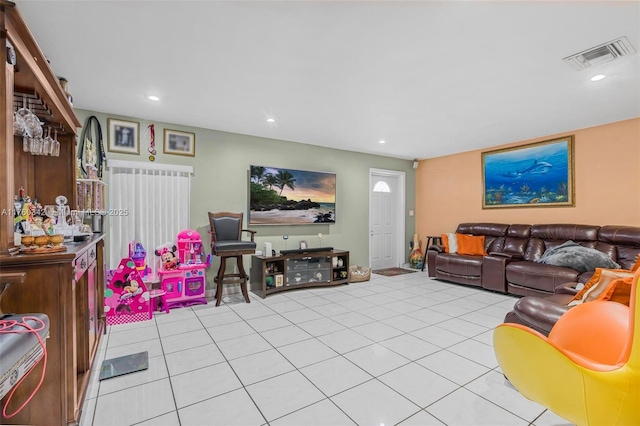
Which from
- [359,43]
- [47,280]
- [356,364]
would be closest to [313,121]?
[359,43]

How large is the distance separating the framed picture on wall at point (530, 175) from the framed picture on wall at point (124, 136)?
18.7ft

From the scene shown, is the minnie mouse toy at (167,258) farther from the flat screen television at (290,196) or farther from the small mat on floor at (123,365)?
the small mat on floor at (123,365)

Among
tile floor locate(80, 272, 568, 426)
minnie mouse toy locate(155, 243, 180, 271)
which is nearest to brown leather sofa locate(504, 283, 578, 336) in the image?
tile floor locate(80, 272, 568, 426)

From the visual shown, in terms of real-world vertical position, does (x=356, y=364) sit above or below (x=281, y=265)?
below

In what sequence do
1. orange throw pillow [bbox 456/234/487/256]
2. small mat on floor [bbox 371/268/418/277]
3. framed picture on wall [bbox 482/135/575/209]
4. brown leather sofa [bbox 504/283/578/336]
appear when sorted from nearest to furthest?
brown leather sofa [bbox 504/283/578/336] → framed picture on wall [bbox 482/135/575/209] → orange throw pillow [bbox 456/234/487/256] → small mat on floor [bbox 371/268/418/277]

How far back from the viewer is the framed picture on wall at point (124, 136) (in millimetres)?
3836

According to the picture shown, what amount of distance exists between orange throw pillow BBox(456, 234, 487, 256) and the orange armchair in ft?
12.9

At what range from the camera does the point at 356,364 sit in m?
2.37

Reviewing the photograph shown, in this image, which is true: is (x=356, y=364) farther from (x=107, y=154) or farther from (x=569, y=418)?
(x=107, y=154)

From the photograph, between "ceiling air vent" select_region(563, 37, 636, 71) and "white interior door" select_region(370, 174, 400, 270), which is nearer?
"ceiling air vent" select_region(563, 37, 636, 71)

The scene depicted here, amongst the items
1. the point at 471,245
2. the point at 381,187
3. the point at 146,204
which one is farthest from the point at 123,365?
the point at 381,187

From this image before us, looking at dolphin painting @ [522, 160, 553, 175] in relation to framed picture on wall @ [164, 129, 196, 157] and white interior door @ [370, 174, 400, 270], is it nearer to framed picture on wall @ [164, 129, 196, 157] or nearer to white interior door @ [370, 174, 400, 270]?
white interior door @ [370, 174, 400, 270]

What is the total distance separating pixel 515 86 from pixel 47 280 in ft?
12.9

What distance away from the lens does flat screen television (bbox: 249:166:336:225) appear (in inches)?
187
